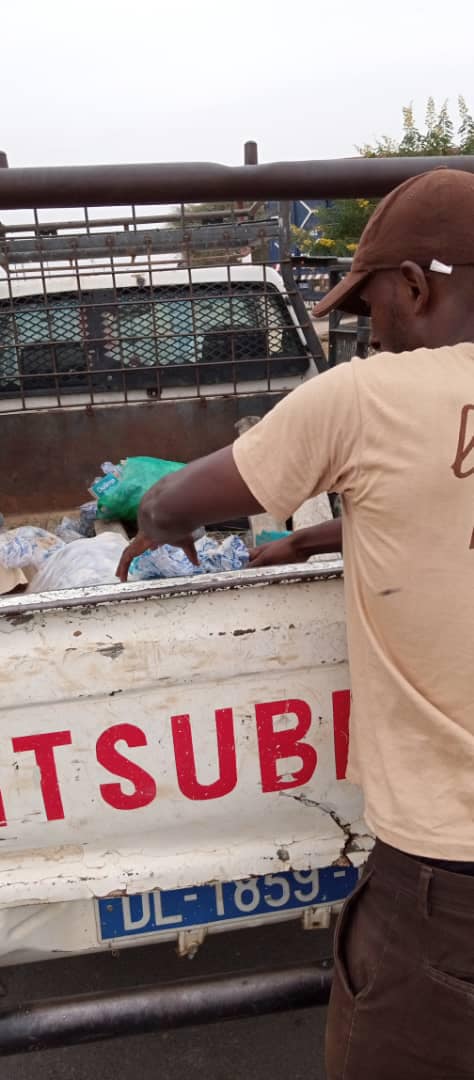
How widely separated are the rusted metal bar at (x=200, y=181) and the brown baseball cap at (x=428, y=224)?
2.04 ft

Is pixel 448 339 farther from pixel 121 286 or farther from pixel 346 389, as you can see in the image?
pixel 121 286

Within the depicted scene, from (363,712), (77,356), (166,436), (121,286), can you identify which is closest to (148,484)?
(166,436)

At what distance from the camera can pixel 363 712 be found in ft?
4.28

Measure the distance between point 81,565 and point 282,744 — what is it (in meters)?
0.91

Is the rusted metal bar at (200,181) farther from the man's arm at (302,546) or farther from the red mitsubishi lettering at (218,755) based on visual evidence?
the red mitsubishi lettering at (218,755)

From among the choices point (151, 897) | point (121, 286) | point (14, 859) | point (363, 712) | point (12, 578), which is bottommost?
point (151, 897)

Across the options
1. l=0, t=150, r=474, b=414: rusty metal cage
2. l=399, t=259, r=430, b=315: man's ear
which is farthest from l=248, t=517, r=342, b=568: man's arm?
l=0, t=150, r=474, b=414: rusty metal cage

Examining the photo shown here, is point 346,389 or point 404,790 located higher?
point 346,389

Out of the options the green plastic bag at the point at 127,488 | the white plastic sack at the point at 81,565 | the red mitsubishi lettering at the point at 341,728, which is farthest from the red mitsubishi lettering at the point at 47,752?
the green plastic bag at the point at 127,488

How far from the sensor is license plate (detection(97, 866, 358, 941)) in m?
1.61

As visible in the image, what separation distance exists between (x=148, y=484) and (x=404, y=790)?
1900 mm

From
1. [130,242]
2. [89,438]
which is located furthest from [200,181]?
[130,242]

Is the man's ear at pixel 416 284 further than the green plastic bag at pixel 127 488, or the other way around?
the green plastic bag at pixel 127 488

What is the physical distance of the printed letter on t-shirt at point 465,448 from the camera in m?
1.09
